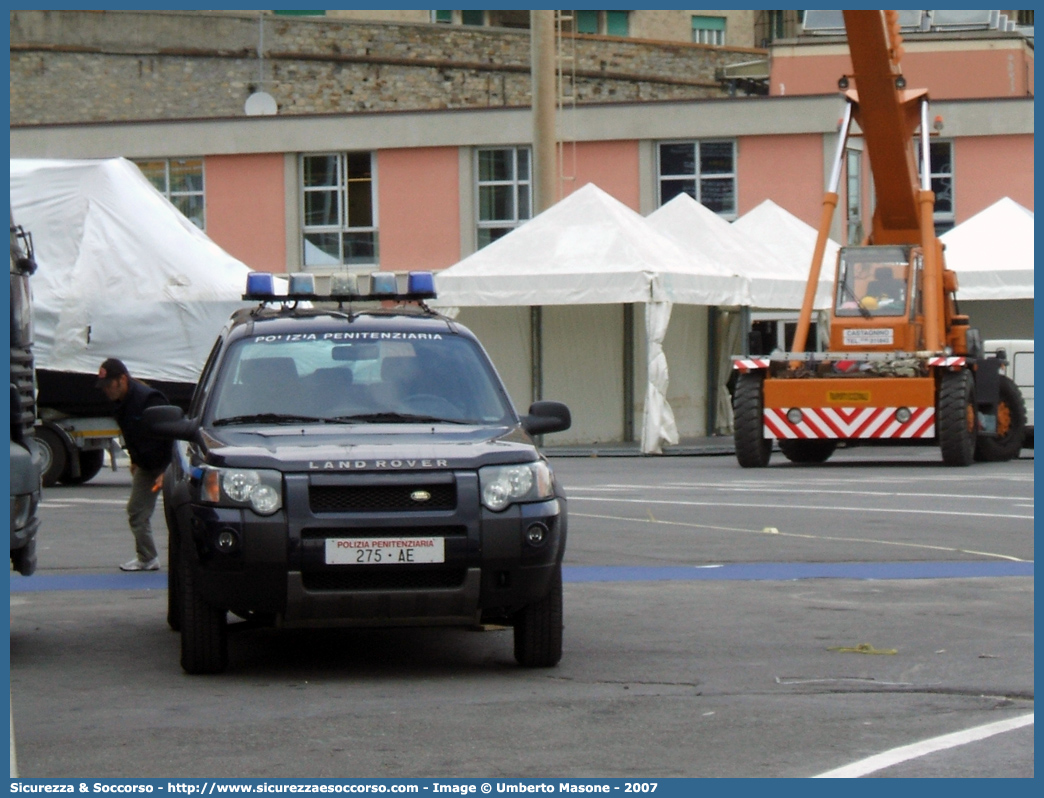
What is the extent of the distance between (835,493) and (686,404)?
1318 cm

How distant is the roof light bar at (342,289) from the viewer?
Answer: 10805mm

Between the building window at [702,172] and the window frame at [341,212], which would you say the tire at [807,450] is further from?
the window frame at [341,212]

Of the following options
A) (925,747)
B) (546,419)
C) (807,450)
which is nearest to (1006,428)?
(807,450)

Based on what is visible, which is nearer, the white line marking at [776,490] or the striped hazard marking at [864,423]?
the white line marking at [776,490]

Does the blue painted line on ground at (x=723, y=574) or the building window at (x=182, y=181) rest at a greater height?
the building window at (x=182, y=181)

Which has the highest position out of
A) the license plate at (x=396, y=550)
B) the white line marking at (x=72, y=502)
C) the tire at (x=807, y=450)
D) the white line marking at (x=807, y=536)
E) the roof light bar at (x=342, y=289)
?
the roof light bar at (x=342, y=289)

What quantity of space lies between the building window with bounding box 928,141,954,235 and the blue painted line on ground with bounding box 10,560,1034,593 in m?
29.2

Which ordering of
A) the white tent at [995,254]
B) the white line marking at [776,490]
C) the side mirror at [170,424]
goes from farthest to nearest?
the white tent at [995,254] < the white line marking at [776,490] < the side mirror at [170,424]

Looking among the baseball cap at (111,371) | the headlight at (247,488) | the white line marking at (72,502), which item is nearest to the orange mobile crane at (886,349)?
the white line marking at (72,502)

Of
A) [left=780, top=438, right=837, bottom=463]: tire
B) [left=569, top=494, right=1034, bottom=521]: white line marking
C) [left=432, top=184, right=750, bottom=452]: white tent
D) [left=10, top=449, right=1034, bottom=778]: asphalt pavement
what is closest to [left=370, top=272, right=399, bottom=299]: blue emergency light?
[left=10, top=449, right=1034, bottom=778]: asphalt pavement

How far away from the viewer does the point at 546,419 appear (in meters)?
9.85

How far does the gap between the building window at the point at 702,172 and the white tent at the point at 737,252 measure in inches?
Answer: 303


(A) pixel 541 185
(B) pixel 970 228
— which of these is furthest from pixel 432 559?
(B) pixel 970 228

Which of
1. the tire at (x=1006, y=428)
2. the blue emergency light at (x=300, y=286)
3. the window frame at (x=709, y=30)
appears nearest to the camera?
the blue emergency light at (x=300, y=286)
